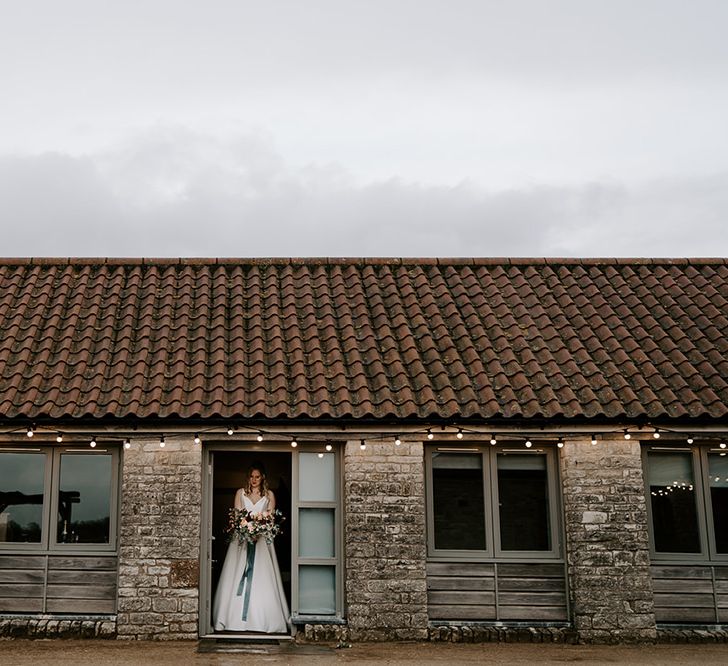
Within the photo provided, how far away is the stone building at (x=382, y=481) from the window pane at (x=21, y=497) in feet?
0.07

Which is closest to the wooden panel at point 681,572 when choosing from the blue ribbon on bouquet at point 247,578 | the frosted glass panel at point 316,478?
the frosted glass panel at point 316,478

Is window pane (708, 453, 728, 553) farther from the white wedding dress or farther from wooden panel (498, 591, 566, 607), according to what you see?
the white wedding dress

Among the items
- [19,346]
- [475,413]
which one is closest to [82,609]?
[19,346]

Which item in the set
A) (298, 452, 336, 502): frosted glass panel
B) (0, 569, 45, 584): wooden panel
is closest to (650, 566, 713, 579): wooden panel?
(298, 452, 336, 502): frosted glass panel

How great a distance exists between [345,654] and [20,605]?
4.20m

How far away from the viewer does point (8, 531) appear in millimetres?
11531

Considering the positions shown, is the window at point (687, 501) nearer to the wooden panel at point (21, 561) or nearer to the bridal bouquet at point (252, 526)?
the bridal bouquet at point (252, 526)

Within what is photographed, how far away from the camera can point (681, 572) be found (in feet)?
38.2

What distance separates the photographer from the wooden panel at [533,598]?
11.4m

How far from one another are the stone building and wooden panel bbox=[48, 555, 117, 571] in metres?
0.03

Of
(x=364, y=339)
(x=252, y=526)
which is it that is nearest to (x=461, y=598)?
(x=252, y=526)

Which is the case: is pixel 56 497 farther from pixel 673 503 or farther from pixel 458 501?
pixel 673 503

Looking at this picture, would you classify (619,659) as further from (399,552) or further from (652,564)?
(399,552)

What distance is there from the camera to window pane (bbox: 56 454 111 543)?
1147 centimetres
